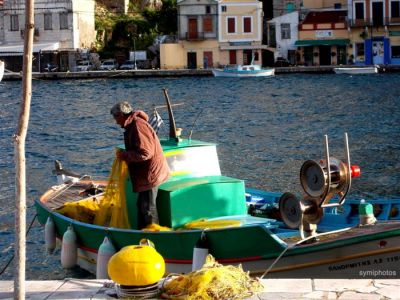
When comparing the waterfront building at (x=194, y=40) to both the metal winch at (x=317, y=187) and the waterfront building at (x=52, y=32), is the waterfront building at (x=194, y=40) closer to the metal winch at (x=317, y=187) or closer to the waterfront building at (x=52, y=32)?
the waterfront building at (x=52, y=32)

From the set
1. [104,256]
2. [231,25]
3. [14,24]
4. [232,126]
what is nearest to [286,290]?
[104,256]

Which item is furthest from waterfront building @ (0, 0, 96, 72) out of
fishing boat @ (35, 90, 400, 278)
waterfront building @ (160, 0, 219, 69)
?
fishing boat @ (35, 90, 400, 278)

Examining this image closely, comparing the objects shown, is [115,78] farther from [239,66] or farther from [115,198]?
[115,198]

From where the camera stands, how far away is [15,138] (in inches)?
280

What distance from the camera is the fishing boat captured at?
9.93 meters

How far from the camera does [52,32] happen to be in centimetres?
7750

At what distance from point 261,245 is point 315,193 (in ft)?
3.33

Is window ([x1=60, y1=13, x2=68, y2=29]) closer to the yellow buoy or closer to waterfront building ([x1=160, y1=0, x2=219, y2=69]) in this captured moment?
waterfront building ([x1=160, y1=0, x2=219, y2=69])

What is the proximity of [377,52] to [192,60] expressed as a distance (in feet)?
51.6

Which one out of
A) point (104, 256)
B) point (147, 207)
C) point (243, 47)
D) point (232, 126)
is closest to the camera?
point (147, 207)

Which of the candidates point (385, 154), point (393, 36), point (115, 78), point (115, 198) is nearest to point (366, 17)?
point (393, 36)

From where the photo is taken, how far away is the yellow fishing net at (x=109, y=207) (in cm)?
1155

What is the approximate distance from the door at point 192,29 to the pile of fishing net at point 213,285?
7000 cm

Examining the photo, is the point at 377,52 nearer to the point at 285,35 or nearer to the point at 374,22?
the point at 374,22
